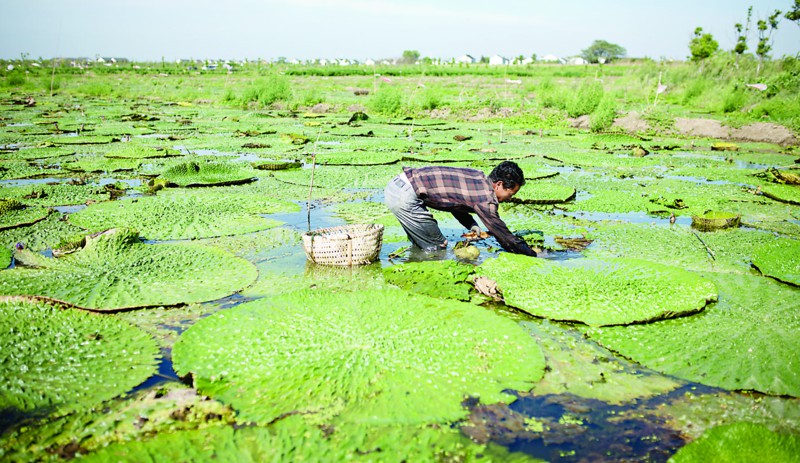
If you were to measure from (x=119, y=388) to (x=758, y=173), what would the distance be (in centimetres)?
825

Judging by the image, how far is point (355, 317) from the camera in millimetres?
2686

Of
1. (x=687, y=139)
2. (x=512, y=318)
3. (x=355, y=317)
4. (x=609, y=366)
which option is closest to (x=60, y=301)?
(x=355, y=317)

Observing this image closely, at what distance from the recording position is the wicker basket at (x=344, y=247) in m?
3.61

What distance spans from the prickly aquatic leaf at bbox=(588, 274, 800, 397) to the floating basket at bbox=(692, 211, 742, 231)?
1783 millimetres

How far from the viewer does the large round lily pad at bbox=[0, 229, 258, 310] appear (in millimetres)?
2902

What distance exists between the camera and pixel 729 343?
8.29 feet

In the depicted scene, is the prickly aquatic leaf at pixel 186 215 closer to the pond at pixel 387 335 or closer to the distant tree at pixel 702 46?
the pond at pixel 387 335

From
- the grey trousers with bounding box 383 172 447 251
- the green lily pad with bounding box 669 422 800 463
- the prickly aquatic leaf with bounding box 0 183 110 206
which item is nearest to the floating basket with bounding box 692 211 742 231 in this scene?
the grey trousers with bounding box 383 172 447 251

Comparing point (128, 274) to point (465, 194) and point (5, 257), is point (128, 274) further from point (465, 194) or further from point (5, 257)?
point (465, 194)

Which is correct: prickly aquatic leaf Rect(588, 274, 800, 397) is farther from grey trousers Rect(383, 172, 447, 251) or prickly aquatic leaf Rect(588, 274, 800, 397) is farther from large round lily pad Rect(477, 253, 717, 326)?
grey trousers Rect(383, 172, 447, 251)

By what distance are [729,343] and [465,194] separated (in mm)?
1800

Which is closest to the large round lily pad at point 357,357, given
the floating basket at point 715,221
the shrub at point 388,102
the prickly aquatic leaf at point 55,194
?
the floating basket at point 715,221

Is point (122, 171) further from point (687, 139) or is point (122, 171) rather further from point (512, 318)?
point (687, 139)

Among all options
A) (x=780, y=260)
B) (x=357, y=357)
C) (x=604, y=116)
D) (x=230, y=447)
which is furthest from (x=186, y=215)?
(x=604, y=116)
